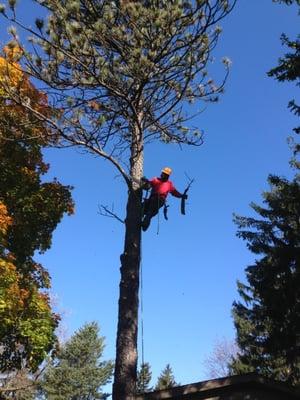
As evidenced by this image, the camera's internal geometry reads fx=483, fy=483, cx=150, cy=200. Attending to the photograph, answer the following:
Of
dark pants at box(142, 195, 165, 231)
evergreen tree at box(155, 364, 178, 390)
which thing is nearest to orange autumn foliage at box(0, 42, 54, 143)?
dark pants at box(142, 195, 165, 231)

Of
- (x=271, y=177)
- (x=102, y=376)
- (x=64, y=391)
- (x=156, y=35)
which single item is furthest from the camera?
(x=102, y=376)

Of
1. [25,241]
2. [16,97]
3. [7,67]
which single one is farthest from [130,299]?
[25,241]

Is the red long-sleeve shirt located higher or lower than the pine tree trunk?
higher

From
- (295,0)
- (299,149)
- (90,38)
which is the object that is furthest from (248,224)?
(90,38)

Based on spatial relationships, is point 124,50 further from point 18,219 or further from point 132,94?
point 18,219

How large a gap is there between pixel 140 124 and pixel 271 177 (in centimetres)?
672

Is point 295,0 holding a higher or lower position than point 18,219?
higher

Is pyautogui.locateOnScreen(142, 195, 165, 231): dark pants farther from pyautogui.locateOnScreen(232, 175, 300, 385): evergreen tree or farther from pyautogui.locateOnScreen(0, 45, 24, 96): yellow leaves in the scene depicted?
pyautogui.locateOnScreen(232, 175, 300, 385): evergreen tree

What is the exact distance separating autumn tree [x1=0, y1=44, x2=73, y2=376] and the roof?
10.8ft

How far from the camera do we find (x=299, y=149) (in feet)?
37.7

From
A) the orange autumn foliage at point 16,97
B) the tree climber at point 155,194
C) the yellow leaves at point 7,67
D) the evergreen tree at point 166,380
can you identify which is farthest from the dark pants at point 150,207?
the evergreen tree at point 166,380

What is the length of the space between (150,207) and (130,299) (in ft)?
5.28

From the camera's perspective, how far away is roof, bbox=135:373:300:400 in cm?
900

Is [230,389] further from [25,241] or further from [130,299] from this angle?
[25,241]
